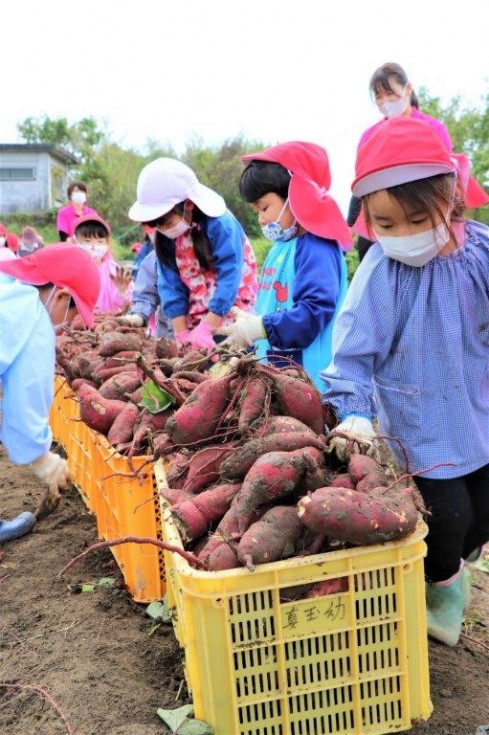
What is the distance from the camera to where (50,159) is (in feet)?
117

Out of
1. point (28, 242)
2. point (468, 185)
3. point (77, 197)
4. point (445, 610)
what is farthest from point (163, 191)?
point (28, 242)

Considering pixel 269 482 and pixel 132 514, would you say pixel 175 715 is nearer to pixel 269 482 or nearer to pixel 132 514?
pixel 269 482

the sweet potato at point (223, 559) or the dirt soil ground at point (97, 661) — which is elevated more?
the sweet potato at point (223, 559)

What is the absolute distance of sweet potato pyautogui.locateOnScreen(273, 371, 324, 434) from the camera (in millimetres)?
2258

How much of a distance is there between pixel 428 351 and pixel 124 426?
4.17 ft

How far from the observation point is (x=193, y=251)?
423 centimetres

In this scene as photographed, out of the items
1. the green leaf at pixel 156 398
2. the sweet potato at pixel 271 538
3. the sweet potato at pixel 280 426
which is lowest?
the green leaf at pixel 156 398

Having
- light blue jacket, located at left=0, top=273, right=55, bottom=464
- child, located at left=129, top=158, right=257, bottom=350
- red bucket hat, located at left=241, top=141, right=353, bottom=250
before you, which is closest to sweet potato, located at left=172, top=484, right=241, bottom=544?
light blue jacket, located at left=0, top=273, right=55, bottom=464

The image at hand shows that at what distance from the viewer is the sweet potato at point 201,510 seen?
1917 millimetres

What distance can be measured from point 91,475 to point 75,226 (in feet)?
15.7

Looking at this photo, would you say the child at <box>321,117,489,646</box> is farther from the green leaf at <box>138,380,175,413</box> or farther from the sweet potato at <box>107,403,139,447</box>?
the sweet potato at <box>107,403,139,447</box>

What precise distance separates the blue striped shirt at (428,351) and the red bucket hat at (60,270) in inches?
54.2

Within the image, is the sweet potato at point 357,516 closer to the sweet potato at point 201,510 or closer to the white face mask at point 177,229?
the sweet potato at point 201,510

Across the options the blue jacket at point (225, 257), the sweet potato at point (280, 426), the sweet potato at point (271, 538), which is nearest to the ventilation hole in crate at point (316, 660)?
the sweet potato at point (271, 538)
